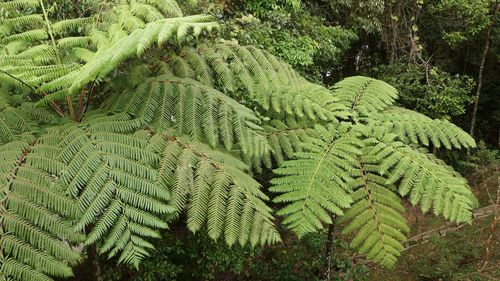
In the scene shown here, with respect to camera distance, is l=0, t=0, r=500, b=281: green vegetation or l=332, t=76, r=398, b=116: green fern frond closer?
l=0, t=0, r=500, b=281: green vegetation

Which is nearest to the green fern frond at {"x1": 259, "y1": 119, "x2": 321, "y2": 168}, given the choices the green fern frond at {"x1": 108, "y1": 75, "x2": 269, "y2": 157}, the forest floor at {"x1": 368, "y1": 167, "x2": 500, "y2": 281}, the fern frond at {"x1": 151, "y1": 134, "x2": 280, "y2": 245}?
the green fern frond at {"x1": 108, "y1": 75, "x2": 269, "y2": 157}

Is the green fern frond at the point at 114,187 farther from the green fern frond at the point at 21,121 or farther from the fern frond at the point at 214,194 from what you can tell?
the green fern frond at the point at 21,121

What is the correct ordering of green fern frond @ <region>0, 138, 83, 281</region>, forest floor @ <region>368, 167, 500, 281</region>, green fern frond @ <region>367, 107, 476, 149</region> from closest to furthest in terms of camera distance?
green fern frond @ <region>0, 138, 83, 281</region> < green fern frond @ <region>367, 107, 476, 149</region> < forest floor @ <region>368, 167, 500, 281</region>

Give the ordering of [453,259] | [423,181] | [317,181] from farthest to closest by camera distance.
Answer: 1. [453,259]
2. [423,181]
3. [317,181]

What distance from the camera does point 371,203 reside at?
2.65m

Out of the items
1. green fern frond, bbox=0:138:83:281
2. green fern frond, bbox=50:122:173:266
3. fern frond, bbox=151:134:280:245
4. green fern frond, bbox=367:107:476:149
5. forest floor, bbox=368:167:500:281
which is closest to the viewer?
green fern frond, bbox=0:138:83:281

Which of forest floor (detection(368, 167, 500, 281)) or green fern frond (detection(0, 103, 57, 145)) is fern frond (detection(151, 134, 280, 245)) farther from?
forest floor (detection(368, 167, 500, 281))

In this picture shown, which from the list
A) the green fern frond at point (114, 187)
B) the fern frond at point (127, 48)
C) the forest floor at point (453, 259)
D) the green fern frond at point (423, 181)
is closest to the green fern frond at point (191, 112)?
the green fern frond at point (114, 187)

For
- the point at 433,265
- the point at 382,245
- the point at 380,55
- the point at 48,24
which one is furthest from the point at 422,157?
the point at 380,55

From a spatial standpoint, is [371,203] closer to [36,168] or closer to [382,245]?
[382,245]

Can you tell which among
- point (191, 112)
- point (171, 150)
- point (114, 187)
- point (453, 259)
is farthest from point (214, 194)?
point (453, 259)

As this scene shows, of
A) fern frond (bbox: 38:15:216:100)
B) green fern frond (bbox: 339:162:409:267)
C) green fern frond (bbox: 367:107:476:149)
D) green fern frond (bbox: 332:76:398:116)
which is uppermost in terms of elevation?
fern frond (bbox: 38:15:216:100)

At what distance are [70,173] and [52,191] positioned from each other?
6.0 inches

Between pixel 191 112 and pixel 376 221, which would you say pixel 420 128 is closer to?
pixel 376 221
